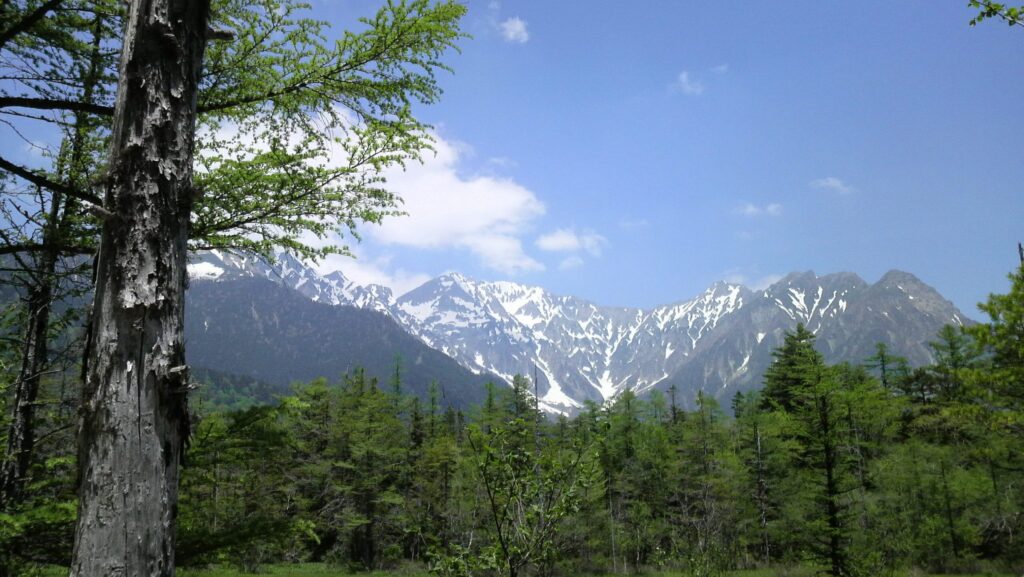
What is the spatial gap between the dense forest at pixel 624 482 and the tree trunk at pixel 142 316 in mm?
479

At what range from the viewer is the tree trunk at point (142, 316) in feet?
6.91

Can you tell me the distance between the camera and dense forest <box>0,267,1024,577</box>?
4480 mm

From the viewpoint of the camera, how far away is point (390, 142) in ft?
14.9

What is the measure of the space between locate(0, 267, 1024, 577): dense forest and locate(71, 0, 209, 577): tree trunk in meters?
0.48

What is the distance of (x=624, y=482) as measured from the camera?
32469 mm

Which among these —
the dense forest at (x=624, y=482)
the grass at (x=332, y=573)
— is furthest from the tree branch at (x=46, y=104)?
the grass at (x=332, y=573)

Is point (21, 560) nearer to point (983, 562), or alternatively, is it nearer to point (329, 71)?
point (329, 71)

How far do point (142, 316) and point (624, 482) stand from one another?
33285mm

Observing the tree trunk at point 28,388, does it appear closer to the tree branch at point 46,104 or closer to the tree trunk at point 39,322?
the tree trunk at point 39,322

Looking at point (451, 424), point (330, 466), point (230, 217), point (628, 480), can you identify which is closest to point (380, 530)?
point (330, 466)

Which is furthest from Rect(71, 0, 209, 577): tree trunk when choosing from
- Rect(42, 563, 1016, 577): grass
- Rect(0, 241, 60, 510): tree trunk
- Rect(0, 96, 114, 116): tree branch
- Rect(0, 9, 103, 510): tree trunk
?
Rect(42, 563, 1016, 577): grass

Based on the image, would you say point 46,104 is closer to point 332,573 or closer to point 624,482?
point 332,573

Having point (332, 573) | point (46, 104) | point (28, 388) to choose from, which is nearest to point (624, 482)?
point (332, 573)

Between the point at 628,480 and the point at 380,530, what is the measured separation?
14.9 meters
